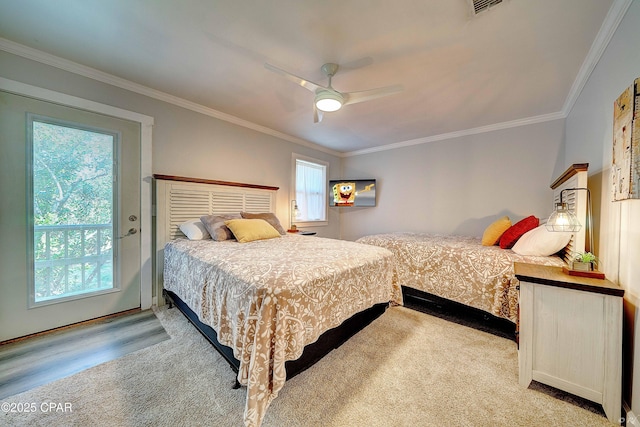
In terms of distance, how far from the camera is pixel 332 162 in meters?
5.13

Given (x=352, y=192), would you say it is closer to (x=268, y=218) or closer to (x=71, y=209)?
(x=268, y=218)

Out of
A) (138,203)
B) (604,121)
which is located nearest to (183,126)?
(138,203)

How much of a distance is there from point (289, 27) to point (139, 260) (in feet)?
9.00

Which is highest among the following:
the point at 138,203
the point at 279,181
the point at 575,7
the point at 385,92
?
the point at 575,7

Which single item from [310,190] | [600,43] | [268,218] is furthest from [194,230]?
[600,43]

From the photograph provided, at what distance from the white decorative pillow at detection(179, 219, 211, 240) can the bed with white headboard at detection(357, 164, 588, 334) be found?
219 centimetres

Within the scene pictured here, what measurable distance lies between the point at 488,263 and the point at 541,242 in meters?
0.47

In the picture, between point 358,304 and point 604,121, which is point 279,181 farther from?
point 604,121

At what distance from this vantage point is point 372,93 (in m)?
1.96

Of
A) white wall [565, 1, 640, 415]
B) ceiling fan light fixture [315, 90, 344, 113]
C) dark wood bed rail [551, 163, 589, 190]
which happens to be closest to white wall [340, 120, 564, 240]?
dark wood bed rail [551, 163, 589, 190]

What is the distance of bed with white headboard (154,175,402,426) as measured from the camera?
1.16 meters

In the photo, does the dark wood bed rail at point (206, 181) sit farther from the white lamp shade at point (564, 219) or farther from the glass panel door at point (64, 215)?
the white lamp shade at point (564, 219)

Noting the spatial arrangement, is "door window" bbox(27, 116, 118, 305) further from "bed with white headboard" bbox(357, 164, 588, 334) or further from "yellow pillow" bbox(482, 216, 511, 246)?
"yellow pillow" bbox(482, 216, 511, 246)

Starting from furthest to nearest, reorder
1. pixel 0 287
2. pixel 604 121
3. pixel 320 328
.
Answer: pixel 0 287 → pixel 604 121 → pixel 320 328
